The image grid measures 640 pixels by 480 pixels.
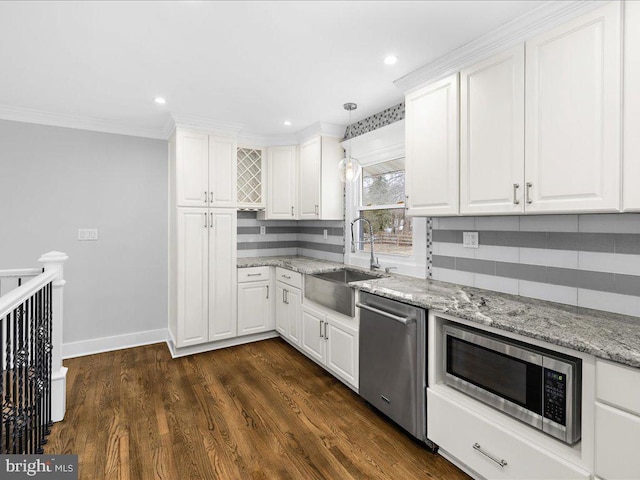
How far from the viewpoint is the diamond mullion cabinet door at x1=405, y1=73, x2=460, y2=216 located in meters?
2.23

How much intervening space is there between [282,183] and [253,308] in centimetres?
155

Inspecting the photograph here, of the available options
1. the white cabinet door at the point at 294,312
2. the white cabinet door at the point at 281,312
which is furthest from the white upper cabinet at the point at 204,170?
the white cabinet door at the point at 294,312

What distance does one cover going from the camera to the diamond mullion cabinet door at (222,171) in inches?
145

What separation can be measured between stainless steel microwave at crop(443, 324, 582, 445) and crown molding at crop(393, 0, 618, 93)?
5.29ft

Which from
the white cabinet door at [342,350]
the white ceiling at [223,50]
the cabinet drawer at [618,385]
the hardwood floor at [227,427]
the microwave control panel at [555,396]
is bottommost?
the hardwood floor at [227,427]

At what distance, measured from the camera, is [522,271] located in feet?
7.20

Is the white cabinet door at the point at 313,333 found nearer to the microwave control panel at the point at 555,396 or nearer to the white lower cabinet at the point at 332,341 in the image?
the white lower cabinet at the point at 332,341

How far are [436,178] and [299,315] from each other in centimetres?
196

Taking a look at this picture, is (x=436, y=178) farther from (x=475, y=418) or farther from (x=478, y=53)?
(x=475, y=418)

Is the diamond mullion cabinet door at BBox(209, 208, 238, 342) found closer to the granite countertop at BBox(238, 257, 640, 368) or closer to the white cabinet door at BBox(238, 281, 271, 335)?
the white cabinet door at BBox(238, 281, 271, 335)

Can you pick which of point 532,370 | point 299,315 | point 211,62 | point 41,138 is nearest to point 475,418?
point 532,370

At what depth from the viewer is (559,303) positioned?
1998 mm

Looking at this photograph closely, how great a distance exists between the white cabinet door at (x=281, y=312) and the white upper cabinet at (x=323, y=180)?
89cm

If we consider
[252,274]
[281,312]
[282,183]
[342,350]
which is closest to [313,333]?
[342,350]
